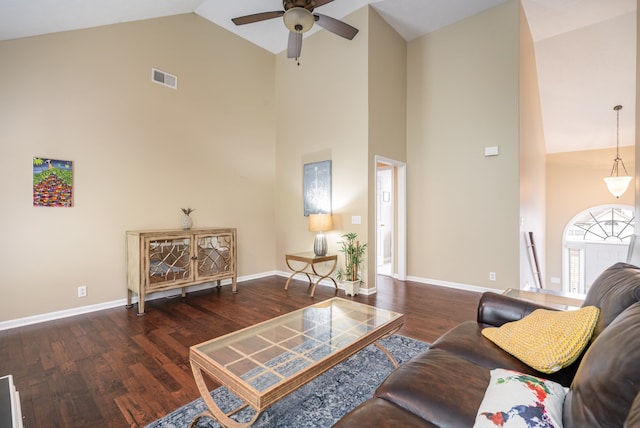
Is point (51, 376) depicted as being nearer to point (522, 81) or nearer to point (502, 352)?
point (502, 352)

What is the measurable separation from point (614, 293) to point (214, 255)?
389cm

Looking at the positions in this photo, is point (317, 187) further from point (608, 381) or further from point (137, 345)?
point (608, 381)

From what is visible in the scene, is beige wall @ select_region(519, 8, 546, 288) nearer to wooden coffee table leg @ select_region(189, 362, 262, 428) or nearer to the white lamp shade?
the white lamp shade

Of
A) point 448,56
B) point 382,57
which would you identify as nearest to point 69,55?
point 382,57

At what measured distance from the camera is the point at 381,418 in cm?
100

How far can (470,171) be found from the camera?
4.35 metres

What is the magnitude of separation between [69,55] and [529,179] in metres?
6.36

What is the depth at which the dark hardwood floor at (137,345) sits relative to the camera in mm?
1729

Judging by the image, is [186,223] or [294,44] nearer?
[294,44]

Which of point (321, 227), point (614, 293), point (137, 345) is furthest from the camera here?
point (321, 227)

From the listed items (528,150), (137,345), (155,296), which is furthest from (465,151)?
(155,296)

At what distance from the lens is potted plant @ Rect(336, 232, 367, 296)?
4.07m

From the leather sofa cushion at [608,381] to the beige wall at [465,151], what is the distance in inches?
139

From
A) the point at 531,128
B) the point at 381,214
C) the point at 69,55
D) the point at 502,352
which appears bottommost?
the point at 502,352
